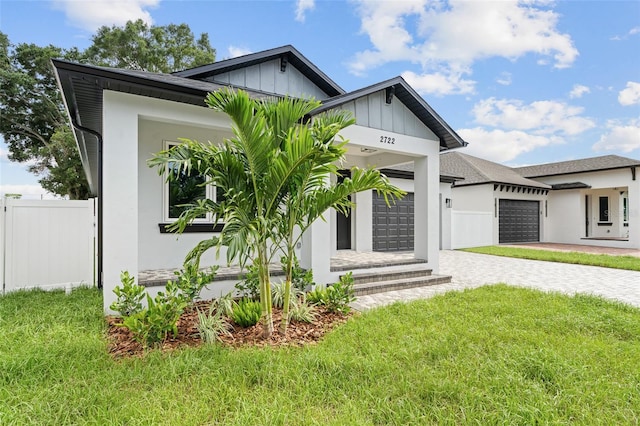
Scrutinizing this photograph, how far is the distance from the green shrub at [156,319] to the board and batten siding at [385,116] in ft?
16.3

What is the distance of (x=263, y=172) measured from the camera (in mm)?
3936

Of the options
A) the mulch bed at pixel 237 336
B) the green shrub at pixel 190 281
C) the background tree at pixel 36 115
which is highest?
the background tree at pixel 36 115

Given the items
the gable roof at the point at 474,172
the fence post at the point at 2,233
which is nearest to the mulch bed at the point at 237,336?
the fence post at the point at 2,233

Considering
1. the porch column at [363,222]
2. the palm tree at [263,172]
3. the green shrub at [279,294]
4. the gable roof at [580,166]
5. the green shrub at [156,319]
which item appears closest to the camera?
the green shrub at [156,319]

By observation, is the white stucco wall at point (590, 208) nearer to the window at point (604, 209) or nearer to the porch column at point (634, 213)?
the porch column at point (634, 213)

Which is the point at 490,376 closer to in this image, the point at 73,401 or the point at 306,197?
the point at 306,197

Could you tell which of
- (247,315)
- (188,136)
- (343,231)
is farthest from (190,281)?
(343,231)

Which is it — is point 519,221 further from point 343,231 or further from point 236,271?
point 236,271

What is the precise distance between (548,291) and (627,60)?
38.9 feet

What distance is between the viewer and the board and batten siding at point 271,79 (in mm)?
8398

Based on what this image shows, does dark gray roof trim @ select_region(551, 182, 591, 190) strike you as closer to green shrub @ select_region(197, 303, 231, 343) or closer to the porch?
the porch

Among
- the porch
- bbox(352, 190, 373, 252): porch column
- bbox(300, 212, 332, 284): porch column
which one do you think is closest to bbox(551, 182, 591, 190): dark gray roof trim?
bbox(352, 190, 373, 252): porch column

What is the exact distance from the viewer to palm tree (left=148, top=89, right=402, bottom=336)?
11.8 ft

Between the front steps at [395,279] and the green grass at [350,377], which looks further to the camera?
the front steps at [395,279]
